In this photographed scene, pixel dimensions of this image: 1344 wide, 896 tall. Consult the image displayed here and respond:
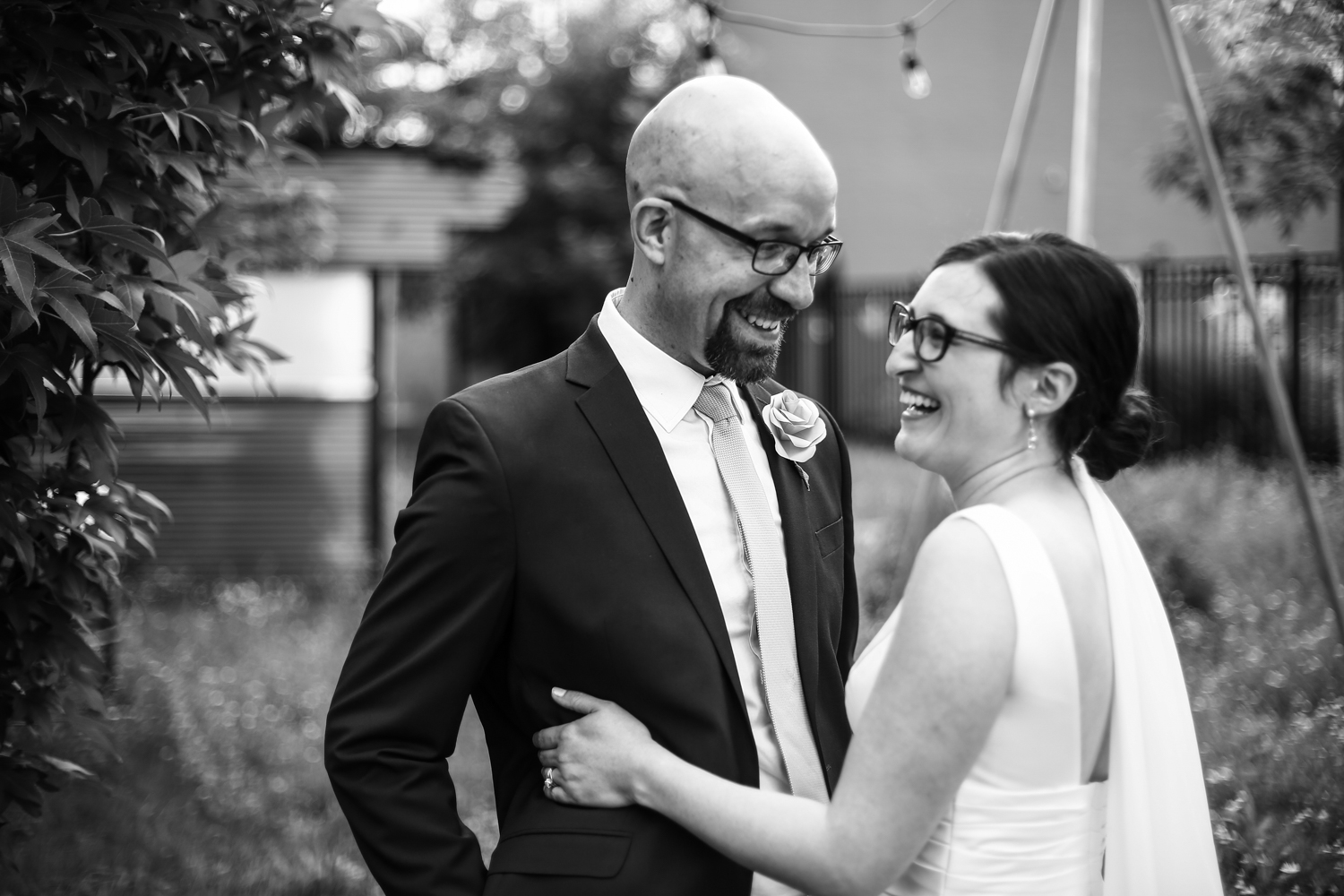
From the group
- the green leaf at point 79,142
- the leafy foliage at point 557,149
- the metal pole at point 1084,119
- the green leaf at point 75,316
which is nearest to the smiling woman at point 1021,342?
the green leaf at point 75,316

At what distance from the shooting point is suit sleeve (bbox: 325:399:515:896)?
199 cm

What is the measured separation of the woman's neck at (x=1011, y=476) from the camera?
1.93 meters

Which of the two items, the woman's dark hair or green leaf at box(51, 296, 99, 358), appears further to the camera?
green leaf at box(51, 296, 99, 358)

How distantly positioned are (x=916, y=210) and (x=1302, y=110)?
13.7 m

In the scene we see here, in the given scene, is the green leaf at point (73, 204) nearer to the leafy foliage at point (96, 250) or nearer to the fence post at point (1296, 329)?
the leafy foliage at point (96, 250)

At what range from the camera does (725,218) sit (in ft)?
7.15

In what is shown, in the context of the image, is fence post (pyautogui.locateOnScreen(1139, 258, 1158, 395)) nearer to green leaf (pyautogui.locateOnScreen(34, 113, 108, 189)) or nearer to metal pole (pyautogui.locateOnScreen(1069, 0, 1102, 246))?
metal pole (pyautogui.locateOnScreen(1069, 0, 1102, 246))

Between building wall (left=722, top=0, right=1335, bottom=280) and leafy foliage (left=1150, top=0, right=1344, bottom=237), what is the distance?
10676 millimetres

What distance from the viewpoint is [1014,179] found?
5.93 m

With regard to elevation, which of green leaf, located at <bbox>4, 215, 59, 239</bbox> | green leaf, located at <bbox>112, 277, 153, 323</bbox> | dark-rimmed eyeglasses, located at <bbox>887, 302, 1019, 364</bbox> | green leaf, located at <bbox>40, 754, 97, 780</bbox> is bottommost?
green leaf, located at <bbox>40, 754, 97, 780</bbox>

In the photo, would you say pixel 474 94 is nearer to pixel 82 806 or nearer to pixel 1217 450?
pixel 1217 450

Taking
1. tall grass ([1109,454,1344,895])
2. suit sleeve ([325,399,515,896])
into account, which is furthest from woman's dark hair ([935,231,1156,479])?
tall grass ([1109,454,1344,895])

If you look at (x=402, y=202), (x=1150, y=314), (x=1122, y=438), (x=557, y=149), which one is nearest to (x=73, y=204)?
(x=1122, y=438)

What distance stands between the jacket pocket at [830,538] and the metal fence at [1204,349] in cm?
814
